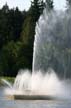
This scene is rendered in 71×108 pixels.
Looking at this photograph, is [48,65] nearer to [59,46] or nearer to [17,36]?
[59,46]

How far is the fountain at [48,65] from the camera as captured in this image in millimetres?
41794

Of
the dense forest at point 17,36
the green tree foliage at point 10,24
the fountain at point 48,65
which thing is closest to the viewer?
the fountain at point 48,65

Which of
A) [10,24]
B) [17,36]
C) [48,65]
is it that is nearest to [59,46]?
[48,65]

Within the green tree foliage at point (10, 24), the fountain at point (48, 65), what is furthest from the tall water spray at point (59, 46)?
the green tree foliage at point (10, 24)

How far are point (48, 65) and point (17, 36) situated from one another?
28012 mm

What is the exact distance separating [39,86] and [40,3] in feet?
185

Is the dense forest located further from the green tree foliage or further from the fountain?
the fountain

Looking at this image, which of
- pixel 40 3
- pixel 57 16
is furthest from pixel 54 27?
pixel 40 3

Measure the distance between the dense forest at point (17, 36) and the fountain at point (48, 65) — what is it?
6.29 m

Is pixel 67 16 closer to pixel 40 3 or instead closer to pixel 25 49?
pixel 25 49

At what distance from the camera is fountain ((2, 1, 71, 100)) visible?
41.8m

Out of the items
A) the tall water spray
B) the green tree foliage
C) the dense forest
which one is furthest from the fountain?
the green tree foliage

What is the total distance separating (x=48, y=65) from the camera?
70250mm

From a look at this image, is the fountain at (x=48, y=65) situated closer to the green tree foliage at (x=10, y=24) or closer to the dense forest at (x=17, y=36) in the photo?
the dense forest at (x=17, y=36)
